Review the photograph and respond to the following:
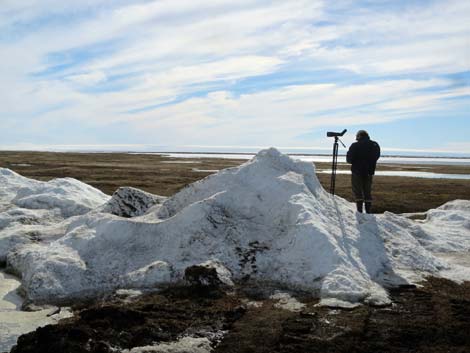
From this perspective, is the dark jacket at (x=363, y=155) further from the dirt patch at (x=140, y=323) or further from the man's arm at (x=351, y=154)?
the dirt patch at (x=140, y=323)

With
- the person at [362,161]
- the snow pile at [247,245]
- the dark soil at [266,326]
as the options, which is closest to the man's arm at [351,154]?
the person at [362,161]

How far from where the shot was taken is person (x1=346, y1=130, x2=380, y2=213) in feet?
48.1

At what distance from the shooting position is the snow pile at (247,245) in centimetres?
1052

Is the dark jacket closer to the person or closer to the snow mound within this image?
the person

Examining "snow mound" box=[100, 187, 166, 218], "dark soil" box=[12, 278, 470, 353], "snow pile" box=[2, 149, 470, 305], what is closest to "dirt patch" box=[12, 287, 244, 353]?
"dark soil" box=[12, 278, 470, 353]

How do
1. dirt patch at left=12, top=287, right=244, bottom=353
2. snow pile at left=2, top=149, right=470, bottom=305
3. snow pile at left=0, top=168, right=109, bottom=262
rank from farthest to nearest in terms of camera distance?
snow pile at left=0, top=168, right=109, bottom=262, snow pile at left=2, top=149, right=470, bottom=305, dirt patch at left=12, top=287, right=244, bottom=353

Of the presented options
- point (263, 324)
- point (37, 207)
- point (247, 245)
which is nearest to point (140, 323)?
point (263, 324)

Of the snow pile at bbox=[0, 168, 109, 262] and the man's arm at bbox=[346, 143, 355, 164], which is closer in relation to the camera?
the snow pile at bbox=[0, 168, 109, 262]

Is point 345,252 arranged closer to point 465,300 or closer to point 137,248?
point 465,300

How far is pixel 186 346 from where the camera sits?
7.49m

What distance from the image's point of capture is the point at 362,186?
1508 centimetres

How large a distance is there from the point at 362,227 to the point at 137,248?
626 cm

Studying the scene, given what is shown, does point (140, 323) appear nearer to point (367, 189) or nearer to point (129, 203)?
point (129, 203)

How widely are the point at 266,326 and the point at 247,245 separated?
3.68 metres
